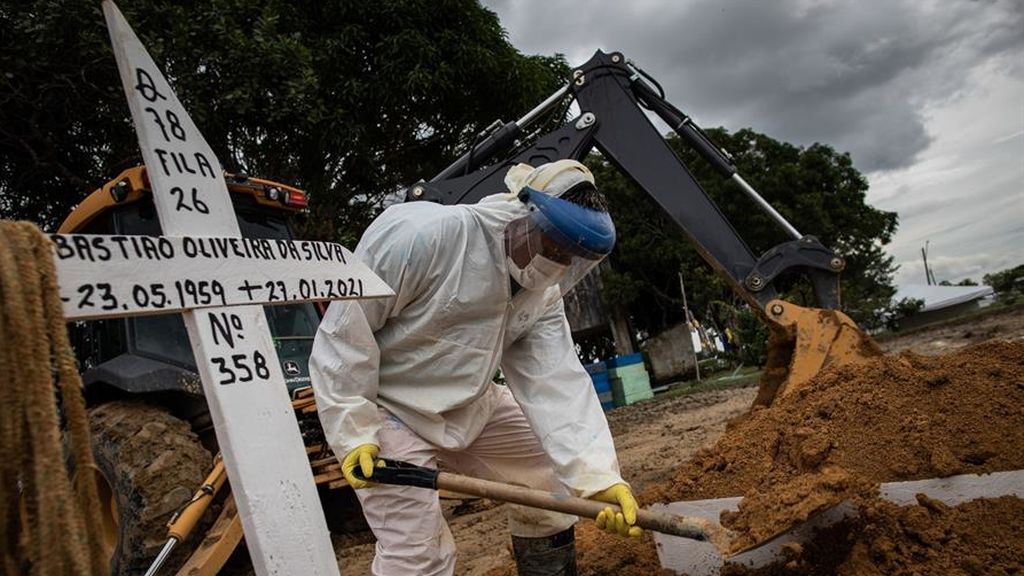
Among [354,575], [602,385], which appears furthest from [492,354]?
[602,385]

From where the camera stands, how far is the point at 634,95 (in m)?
5.07

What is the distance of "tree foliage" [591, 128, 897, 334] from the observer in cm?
1480

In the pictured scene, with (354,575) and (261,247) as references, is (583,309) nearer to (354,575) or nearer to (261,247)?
(354,575)

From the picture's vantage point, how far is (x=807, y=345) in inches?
157

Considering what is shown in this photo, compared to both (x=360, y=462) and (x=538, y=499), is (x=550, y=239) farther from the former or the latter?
(x=360, y=462)

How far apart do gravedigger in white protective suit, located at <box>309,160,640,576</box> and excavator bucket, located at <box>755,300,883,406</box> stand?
1883 mm

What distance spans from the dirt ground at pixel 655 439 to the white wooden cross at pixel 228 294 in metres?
1.80

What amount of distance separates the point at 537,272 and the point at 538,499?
80cm

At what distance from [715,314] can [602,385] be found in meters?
5.48

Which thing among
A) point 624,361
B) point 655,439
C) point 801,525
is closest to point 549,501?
point 801,525

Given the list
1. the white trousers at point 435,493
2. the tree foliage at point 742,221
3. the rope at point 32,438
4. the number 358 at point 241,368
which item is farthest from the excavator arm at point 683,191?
the tree foliage at point 742,221

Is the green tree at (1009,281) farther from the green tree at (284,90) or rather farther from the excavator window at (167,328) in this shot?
the excavator window at (167,328)

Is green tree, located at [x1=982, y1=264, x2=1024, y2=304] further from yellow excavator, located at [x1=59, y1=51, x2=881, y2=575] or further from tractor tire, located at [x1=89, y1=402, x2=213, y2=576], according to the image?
tractor tire, located at [x1=89, y1=402, x2=213, y2=576]

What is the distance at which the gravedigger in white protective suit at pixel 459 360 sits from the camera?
221 centimetres
